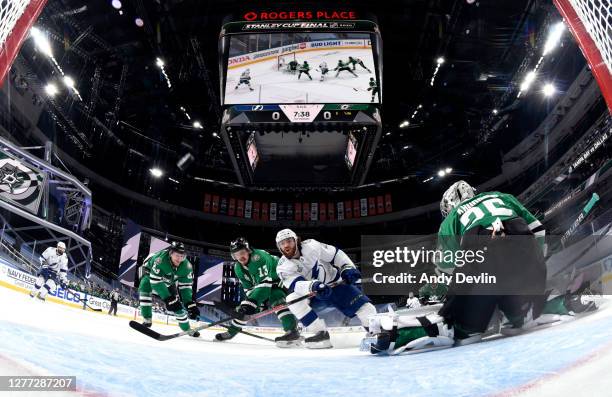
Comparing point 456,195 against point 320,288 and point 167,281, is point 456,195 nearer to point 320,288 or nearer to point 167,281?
point 320,288

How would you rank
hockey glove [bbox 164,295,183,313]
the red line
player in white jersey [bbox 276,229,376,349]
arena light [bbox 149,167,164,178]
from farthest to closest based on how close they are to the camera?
arena light [bbox 149,167,164,178] → hockey glove [bbox 164,295,183,313] → player in white jersey [bbox 276,229,376,349] → the red line

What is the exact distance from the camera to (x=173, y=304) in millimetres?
3746

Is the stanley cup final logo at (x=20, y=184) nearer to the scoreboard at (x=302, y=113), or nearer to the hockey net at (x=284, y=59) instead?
the scoreboard at (x=302, y=113)

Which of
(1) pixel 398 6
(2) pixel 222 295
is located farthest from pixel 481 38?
(2) pixel 222 295

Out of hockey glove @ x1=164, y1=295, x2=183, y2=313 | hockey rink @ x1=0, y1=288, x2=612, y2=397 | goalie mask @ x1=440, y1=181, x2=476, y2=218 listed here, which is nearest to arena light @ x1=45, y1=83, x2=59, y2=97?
hockey glove @ x1=164, y1=295, x2=183, y2=313

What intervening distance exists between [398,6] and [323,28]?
3.30 m

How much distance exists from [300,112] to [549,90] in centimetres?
773

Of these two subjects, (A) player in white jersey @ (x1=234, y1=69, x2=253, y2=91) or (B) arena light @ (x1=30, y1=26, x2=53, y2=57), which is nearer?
(A) player in white jersey @ (x1=234, y1=69, x2=253, y2=91)

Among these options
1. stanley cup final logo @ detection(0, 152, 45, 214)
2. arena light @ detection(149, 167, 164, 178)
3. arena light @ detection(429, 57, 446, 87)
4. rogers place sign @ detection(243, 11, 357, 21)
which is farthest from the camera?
arena light @ detection(149, 167, 164, 178)

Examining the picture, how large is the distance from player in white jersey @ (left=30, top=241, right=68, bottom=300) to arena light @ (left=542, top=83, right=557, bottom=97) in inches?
391

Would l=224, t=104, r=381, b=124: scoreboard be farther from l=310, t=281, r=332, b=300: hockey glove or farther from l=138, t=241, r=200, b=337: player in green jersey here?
l=310, t=281, r=332, b=300: hockey glove

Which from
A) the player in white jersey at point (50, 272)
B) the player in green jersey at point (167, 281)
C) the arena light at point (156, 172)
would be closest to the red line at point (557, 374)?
the player in green jersey at point (167, 281)

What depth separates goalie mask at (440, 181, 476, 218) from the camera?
214 centimetres

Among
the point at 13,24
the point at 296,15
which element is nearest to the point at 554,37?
the point at 296,15
